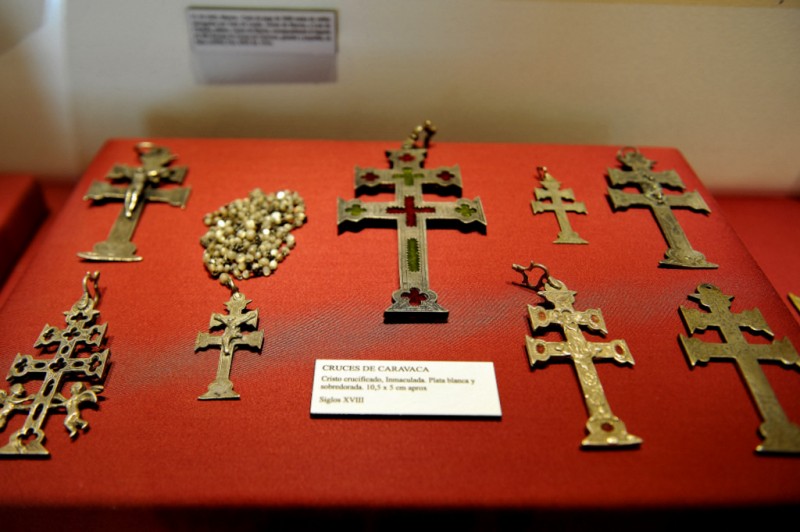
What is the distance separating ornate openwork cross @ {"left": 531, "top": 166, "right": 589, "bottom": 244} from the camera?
5.92 ft

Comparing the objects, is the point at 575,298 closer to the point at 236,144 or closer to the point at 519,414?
the point at 519,414

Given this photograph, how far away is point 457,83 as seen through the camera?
2213 millimetres

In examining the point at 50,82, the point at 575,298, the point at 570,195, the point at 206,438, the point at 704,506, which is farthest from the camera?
the point at 50,82

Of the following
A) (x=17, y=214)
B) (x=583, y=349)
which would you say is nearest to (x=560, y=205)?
(x=583, y=349)

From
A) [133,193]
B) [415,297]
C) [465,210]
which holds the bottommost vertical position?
[415,297]

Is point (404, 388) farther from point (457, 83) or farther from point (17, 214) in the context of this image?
point (17, 214)

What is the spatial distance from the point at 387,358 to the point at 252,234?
0.61 metres

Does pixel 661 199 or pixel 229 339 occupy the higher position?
pixel 661 199

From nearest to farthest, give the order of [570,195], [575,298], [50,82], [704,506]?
1. [704,506]
2. [575,298]
3. [570,195]
4. [50,82]

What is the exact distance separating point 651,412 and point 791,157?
1638mm

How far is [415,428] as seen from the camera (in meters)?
1.32

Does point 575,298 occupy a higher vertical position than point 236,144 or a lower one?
lower

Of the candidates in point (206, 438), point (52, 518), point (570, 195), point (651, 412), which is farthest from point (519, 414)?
point (52, 518)

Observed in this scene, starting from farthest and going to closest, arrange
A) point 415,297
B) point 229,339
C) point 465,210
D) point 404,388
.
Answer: point 465,210 < point 415,297 < point 229,339 < point 404,388
